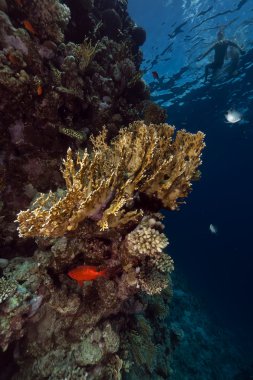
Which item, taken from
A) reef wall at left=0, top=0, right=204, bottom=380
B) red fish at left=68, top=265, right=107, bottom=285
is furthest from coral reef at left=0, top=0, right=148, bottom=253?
red fish at left=68, top=265, right=107, bottom=285

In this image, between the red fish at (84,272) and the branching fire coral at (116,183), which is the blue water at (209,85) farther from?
the red fish at (84,272)

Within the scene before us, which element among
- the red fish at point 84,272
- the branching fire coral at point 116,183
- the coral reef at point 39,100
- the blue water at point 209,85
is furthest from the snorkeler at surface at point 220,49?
the red fish at point 84,272

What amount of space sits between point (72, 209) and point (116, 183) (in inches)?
28.2

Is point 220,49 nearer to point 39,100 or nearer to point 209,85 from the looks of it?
point 209,85

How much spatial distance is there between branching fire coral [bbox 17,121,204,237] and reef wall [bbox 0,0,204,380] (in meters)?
0.02

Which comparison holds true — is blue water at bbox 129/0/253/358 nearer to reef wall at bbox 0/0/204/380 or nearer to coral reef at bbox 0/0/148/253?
coral reef at bbox 0/0/148/253

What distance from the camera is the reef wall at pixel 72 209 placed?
12.5 ft

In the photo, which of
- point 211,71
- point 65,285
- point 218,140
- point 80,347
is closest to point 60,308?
point 65,285

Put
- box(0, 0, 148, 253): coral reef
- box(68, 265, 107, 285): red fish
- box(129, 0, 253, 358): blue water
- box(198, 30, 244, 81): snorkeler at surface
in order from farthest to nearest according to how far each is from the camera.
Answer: box(198, 30, 244, 81): snorkeler at surface → box(129, 0, 253, 358): blue water → box(0, 0, 148, 253): coral reef → box(68, 265, 107, 285): red fish

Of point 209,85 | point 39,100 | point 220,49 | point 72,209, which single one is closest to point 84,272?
point 72,209

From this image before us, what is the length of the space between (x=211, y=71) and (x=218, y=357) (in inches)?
816

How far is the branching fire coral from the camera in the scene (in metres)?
3.30

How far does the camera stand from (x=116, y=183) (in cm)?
372

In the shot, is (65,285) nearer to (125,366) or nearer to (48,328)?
(48,328)
